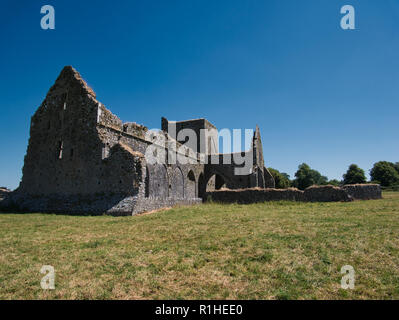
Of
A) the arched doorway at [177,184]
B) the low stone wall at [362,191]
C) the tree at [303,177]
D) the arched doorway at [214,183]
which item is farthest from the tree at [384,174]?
the arched doorway at [177,184]

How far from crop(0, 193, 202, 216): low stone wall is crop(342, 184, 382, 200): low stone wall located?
12.1 meters

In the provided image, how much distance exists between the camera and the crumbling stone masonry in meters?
13.0

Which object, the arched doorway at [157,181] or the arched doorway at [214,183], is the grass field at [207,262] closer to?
the arched doorway at [157,181]

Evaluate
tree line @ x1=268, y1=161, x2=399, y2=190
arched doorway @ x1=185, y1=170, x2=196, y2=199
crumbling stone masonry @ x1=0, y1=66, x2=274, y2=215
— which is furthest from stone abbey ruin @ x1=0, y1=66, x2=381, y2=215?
tree line @ x1=268, y1=161, x2=399, y2=190

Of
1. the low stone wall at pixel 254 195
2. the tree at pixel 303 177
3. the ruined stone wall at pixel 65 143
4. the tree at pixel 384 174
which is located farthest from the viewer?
the tree at pixel 303 177

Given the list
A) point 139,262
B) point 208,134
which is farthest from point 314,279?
point 208,134

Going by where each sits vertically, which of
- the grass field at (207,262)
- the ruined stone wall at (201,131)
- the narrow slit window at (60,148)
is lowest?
the grass field at (207,262)

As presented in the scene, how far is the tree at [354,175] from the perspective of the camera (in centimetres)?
5019

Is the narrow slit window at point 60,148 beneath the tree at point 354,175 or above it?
above

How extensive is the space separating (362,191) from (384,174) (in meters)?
45.5

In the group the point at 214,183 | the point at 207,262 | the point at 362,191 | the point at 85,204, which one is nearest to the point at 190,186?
the point at 214,183

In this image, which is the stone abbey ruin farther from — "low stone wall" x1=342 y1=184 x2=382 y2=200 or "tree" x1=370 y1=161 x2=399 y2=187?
"tree" x1=370 y1=161 x2=399 y2=187
